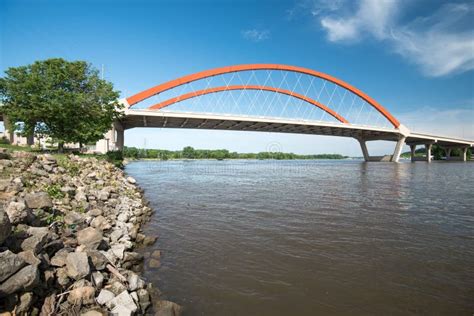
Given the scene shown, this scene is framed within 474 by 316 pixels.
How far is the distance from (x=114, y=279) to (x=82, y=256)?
69 centimetres

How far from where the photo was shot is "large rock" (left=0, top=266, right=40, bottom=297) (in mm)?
3104

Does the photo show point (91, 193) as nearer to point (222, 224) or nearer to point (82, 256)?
point (222, 224)

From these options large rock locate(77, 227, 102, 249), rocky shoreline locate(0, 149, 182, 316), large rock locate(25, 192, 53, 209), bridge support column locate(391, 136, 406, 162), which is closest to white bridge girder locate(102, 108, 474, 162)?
bridge support column locate(391, 136, 406, 162)

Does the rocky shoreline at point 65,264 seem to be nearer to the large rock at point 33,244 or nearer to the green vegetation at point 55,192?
the large rock at point 33,244

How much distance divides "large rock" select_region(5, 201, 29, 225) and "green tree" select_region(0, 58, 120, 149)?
18859mm

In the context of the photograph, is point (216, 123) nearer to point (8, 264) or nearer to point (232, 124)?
point (232, 124)

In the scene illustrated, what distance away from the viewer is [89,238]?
5.39 meters

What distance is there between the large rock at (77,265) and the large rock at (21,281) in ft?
2.04

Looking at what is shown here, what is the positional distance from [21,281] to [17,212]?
190 cm

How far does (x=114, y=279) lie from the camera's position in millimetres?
4465

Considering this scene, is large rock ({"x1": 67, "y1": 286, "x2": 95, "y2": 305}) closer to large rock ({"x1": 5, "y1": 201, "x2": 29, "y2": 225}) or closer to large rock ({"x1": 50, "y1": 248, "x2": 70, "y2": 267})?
large rock ({"x1": 50, "y1": 248, "x2": 70, "y2": 267})

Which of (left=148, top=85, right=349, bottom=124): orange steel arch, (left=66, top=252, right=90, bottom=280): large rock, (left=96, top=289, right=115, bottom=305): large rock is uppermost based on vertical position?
(left=148, top=85, right=349, bottom=124): orange steel arch

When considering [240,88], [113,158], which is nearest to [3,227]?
[113,158]

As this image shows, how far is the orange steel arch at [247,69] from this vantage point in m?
45.2
